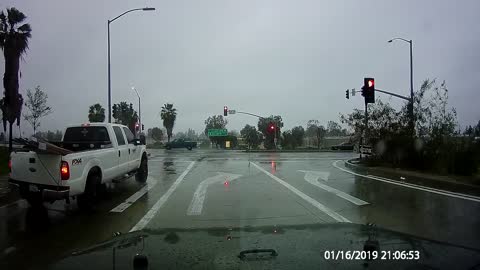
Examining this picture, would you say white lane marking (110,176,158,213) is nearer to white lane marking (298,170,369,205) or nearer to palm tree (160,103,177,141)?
white lane marking (298,170,369,205)

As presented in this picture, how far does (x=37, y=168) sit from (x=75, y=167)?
0.81 m

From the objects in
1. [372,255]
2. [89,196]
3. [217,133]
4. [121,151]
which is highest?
[217,133]

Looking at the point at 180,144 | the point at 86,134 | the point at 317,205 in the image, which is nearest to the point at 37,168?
the point at 86,134

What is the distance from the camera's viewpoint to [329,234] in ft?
16.1

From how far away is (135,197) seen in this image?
12422 millimetres

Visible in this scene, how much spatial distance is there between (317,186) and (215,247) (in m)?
10.9

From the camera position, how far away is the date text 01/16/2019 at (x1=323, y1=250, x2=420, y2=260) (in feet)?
12.3

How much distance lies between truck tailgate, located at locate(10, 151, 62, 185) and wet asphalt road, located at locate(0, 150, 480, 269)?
85 cm

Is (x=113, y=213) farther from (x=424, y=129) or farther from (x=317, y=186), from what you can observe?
(x=424, y=129)

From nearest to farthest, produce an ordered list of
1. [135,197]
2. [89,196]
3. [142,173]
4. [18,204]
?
[89,196] < [18,204] < [135,197] < [142,173]

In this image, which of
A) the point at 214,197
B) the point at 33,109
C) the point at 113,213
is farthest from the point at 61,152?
the point at 33,109

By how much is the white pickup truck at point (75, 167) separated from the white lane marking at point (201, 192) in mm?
2399

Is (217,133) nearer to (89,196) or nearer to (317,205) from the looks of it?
(317,205)

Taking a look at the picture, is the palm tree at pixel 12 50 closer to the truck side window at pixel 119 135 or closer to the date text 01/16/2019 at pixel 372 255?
the truck side window at pixel 119 135
